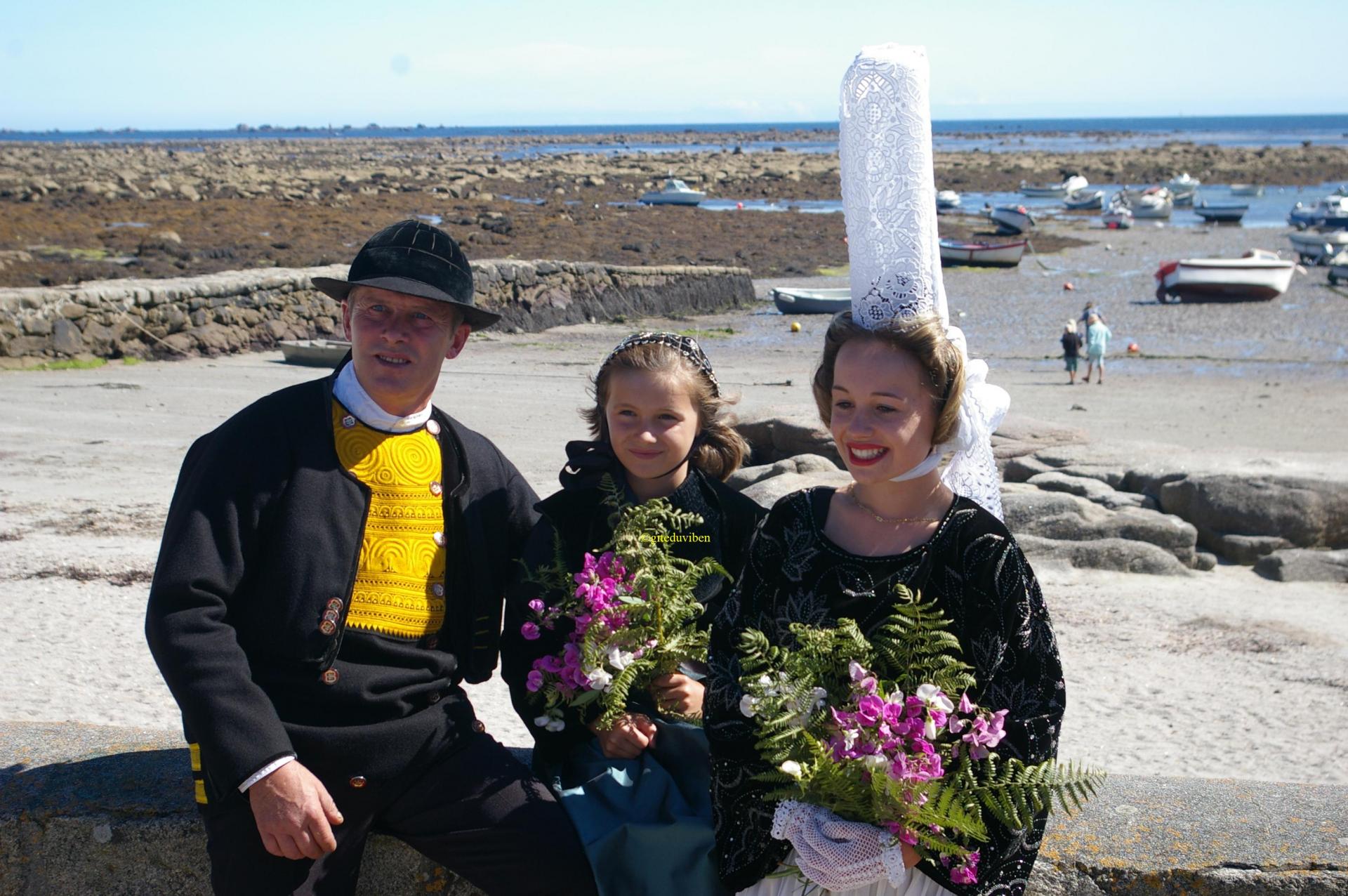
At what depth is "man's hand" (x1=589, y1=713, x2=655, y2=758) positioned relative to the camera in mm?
2615

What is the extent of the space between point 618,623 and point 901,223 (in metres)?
→ 1.01

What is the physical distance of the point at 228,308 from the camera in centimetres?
1688

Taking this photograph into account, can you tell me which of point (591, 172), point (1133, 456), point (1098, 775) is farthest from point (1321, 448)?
point (591, 172)

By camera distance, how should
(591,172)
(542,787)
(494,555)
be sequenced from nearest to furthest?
1. (542,787)
2. (494,555)
3. (591,172)

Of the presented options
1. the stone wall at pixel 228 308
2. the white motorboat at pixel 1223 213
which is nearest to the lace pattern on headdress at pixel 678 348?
the stone wall at pixel 228 308

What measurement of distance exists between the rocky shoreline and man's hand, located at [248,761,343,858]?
1837 centimetres

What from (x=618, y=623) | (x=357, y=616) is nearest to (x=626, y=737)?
(x=618, y=623)

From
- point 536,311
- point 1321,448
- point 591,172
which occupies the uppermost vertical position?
point 591,172

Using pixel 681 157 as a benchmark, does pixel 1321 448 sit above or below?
below

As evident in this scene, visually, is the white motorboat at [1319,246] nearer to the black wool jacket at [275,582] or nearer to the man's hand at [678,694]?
the man's hand at [678,694]

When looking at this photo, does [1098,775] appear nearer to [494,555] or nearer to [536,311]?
[494,555]

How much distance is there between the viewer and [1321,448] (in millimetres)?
14406

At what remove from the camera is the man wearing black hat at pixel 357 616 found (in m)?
2.35

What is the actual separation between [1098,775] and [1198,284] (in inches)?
1118
